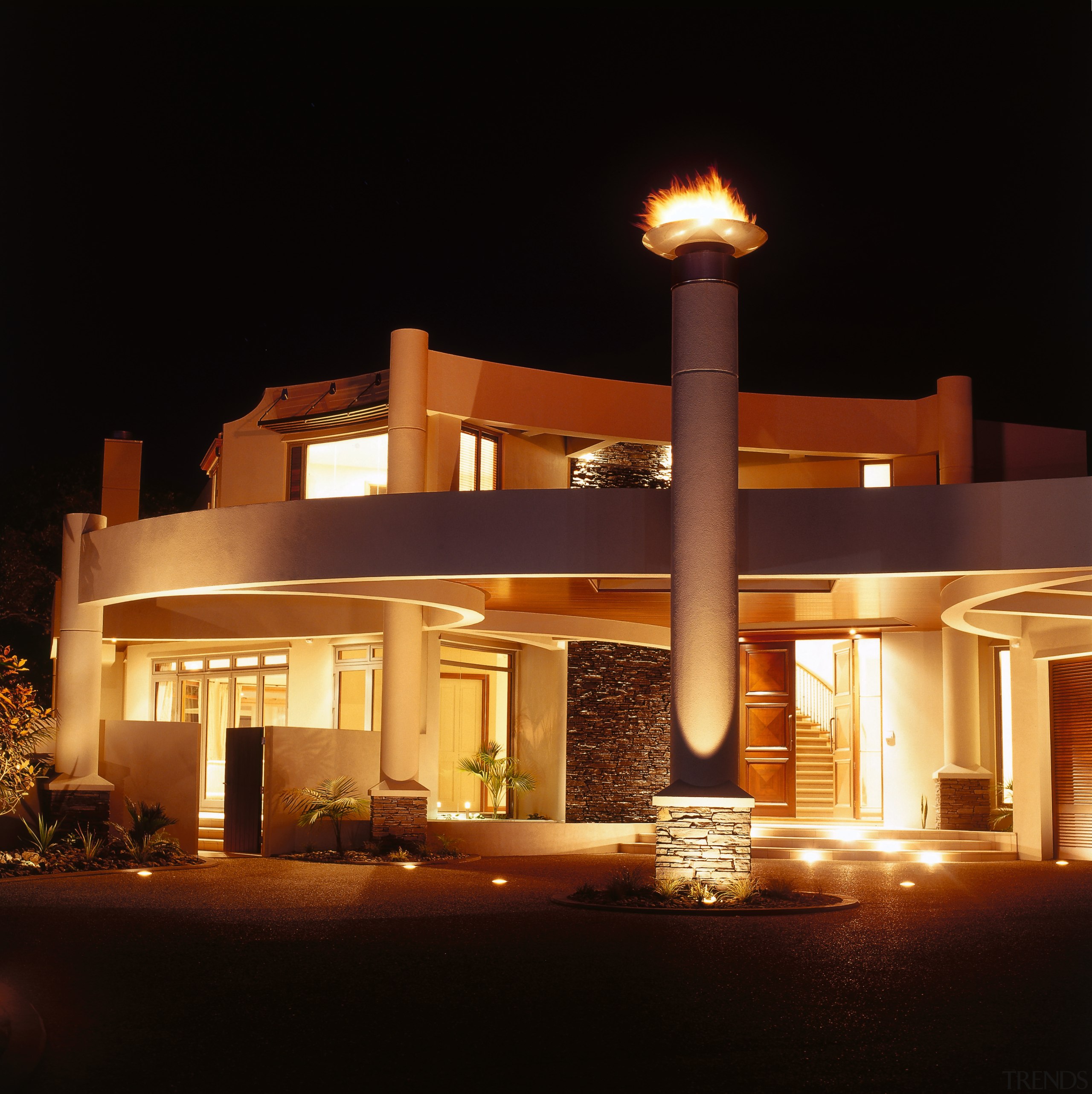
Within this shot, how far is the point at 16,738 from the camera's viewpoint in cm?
1656

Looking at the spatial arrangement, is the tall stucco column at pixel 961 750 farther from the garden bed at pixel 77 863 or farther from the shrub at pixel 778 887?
the garden bed at pixel 77 863

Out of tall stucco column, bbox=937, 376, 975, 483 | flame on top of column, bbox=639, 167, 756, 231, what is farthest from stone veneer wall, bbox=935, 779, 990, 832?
flame on top of column, bbox=639, 167, 756, 231

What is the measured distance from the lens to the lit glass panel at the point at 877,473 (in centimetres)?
2188

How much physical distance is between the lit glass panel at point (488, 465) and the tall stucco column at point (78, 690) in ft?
17.9

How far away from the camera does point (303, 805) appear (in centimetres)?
1762

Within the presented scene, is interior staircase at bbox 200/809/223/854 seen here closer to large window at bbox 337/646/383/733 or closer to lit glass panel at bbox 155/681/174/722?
large window at bbox 337/646/383/733

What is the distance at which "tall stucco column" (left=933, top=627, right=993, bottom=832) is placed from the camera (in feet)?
63.8

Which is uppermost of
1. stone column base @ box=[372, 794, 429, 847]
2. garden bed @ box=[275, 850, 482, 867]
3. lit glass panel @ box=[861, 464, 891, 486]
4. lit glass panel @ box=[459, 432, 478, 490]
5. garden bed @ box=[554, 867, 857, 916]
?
lit glass panel @ box=[861, 464, 891, 486]

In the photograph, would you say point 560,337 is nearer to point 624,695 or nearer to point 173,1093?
point 624,695

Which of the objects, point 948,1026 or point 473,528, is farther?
point 473,528

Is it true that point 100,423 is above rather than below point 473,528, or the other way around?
above

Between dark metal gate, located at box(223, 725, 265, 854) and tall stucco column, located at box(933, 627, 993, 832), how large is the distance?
9.97 metres

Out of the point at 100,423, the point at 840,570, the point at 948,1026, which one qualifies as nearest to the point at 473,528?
the point at 840,570

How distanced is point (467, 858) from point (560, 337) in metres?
27.6
